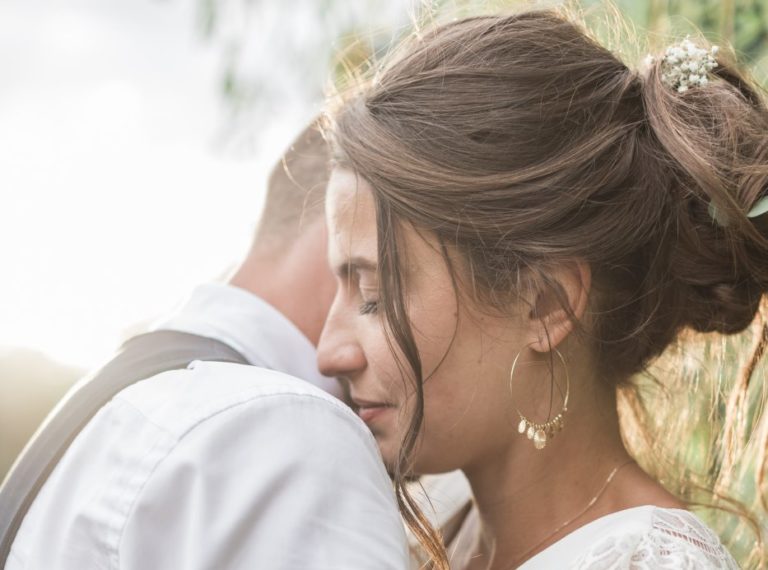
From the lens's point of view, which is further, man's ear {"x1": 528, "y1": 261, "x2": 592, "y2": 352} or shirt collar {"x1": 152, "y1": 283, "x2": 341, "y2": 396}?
shirt collar {"x1": 152, "y1": 283, "x2": 341, "y2": 396}

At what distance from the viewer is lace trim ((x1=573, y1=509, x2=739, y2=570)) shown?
1.77 metres

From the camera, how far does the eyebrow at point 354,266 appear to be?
1.96m

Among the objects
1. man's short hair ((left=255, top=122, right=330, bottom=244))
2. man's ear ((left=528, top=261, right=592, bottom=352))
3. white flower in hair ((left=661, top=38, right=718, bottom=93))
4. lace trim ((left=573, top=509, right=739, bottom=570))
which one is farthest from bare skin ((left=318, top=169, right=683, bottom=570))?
man's short hair ((left=255, top=122, right=330, bottom=244))

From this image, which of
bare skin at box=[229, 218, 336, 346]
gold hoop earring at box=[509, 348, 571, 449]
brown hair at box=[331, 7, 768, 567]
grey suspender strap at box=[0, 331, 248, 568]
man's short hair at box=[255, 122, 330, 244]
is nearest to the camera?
grey suspender strap at box=[0, 331, 248, 568]

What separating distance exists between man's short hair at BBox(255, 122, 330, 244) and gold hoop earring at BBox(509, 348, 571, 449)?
0.85m

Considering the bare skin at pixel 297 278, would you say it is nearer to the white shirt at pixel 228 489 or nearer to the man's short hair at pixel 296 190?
the man's short hair at pixel 296 190

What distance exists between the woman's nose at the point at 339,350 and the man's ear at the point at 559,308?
346 millimetres

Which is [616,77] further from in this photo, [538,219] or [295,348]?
[295,348]

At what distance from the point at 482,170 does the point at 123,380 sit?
775mm

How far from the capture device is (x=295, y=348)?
2.45 meters

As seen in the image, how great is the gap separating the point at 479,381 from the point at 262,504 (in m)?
0.77

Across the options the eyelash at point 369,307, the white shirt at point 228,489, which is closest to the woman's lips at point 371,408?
the eyelash at point 369,307

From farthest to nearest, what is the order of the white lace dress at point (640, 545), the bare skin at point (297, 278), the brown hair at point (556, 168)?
the bare skin at point (297, 278) < the brown hair at point (556, 168) < the white lace dress at point (640, 545)

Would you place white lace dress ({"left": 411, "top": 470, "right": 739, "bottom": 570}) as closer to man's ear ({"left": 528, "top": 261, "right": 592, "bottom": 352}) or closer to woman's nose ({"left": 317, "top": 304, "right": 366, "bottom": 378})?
man's ear ({"left": 528, "top": 261, "right": 592, "bottom": 352})
